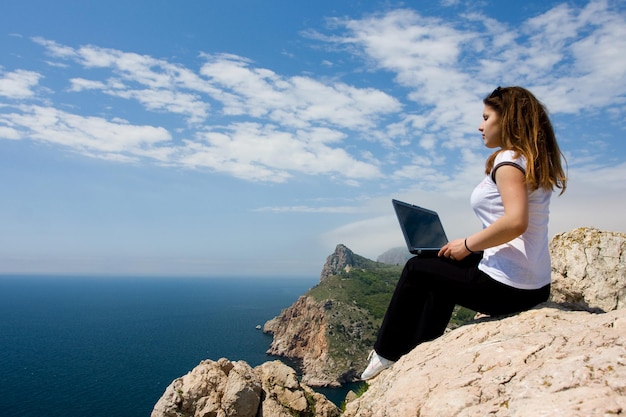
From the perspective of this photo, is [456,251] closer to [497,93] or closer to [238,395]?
[497,93]

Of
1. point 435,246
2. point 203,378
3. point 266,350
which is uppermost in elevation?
point 435,246

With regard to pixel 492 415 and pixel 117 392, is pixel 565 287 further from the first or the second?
pixel 117 392

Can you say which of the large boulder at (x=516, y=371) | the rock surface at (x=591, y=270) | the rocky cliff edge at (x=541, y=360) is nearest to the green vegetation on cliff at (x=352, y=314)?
the rock surface at (x=591, y=270)

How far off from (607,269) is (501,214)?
12.7 ft

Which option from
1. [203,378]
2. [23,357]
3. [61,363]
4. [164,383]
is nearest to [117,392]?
[164,383]

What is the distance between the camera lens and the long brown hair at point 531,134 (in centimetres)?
486

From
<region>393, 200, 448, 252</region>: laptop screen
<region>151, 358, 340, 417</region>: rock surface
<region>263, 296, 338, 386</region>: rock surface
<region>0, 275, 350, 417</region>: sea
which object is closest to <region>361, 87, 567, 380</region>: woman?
<region>393, 200, 448, 252</region>: laptop screen

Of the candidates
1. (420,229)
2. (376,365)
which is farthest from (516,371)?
(420,229)

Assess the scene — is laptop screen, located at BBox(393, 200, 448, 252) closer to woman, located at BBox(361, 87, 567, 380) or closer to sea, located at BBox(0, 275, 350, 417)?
woman, located at BBox(361, 87, 567, 380)

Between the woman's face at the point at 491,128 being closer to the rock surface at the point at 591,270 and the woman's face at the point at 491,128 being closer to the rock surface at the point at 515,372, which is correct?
the rock surface at the point at 515,372

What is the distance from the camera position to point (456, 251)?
17.7 feet

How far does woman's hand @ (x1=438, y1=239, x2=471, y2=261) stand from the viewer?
5332mm

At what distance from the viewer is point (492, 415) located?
3.61m

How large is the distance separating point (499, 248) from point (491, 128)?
4.94 ft
